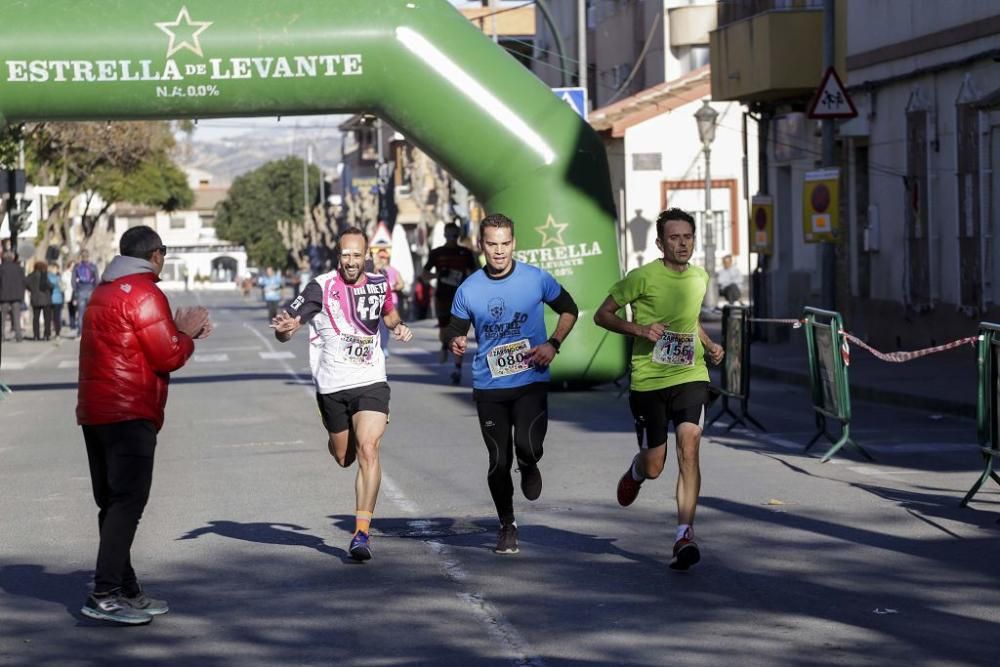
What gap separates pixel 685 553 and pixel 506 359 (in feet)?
4.56

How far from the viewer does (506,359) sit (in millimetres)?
9664

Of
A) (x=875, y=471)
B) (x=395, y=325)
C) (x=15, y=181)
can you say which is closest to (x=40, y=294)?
(x=15, y=181)

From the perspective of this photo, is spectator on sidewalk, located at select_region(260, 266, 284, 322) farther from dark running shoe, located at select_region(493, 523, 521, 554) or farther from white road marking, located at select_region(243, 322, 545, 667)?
dark running shoe, located at select_region(493, 523, 521, 554)

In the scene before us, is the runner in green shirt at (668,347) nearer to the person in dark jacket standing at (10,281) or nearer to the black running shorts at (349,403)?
the black running shorts at (349,403)

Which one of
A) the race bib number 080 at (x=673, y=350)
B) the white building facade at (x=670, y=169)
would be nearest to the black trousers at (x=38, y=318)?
the white building facade at (x=670, y=169)

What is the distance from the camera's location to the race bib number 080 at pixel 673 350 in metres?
9.52

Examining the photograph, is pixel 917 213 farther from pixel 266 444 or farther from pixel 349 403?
pixel 349 403

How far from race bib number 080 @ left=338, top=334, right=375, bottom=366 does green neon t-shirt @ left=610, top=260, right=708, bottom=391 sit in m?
1.33

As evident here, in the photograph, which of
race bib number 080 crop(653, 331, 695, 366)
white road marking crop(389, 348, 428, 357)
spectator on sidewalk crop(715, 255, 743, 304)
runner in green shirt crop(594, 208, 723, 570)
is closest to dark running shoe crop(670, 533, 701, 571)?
runner in green shirt crop(594, 208, 723, 570)

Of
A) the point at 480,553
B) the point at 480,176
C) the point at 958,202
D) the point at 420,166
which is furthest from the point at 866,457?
the point at 420,166

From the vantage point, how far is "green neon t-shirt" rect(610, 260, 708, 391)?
Result: 9.52 meters

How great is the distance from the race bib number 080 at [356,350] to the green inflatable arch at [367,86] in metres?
10.4

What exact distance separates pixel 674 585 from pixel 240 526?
329cm

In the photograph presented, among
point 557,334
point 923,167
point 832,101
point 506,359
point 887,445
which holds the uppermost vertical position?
point 832,101
